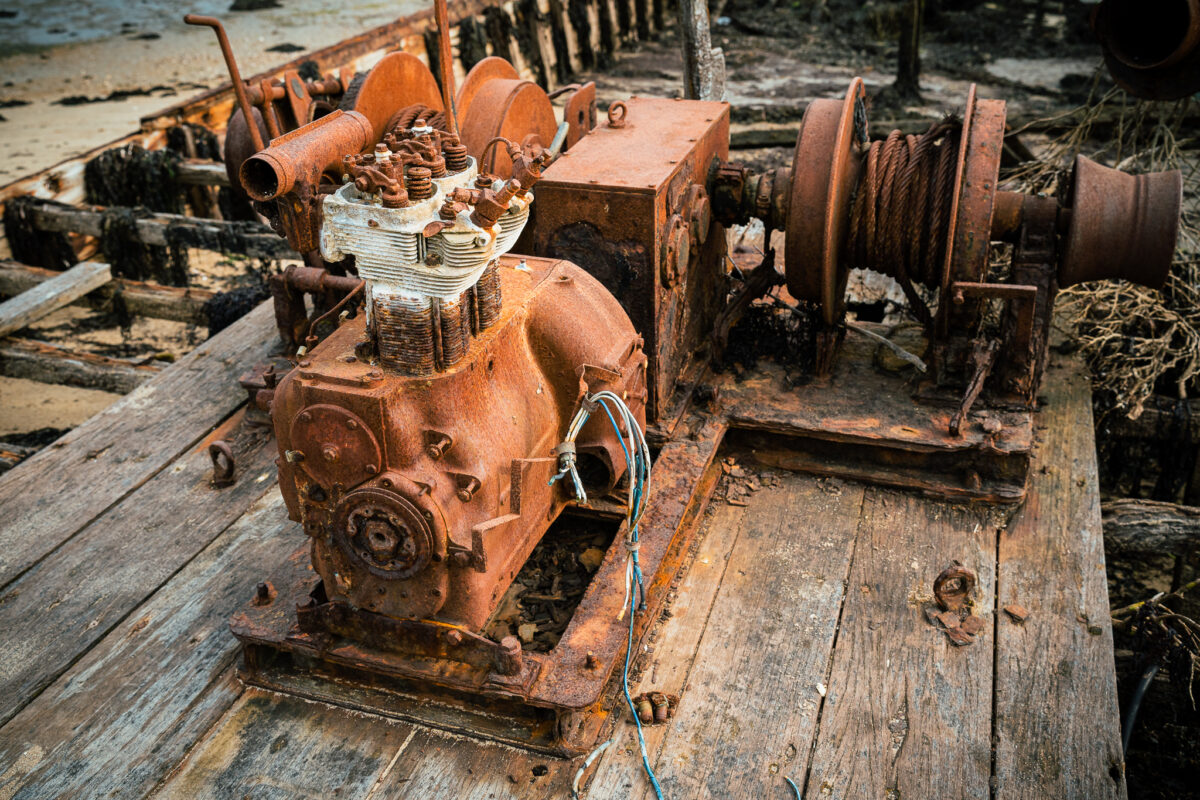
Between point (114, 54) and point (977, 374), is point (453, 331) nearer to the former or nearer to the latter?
point (977, 374)

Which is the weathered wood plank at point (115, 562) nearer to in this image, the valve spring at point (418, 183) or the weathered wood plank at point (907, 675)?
the valve spring at point (418, 183)

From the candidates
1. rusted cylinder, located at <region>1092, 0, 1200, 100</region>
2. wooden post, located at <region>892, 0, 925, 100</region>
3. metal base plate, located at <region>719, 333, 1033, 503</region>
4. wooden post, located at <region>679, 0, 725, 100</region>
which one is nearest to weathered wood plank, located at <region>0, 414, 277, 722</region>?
metal base plate, located at <region>719, 333, 1033, 503</region>

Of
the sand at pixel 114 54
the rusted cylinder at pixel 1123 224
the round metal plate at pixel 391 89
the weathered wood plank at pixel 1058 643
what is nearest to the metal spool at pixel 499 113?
the round metal plate at pixel 391 89

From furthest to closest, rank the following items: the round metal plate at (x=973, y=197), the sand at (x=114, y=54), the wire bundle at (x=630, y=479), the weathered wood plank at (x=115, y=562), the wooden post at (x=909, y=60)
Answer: the wooden post at (x=909, y=60) → the sand at (x=114, y=54) → the round metal plate at (x=973, y=197) → the weathered wood plank at (x=115, y=562) → the wire bundle at (x=630, y=479)

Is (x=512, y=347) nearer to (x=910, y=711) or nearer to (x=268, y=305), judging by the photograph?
(x=910, y=711)

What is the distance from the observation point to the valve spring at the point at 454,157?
2.84 meters

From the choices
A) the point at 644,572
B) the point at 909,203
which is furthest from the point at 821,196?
the point at 644,572

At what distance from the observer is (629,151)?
4180 millimetres

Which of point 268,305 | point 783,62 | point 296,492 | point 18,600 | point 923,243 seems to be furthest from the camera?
point 783,62

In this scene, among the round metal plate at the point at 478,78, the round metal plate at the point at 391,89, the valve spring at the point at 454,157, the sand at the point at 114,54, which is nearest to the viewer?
the valve spring at the point at 454,157

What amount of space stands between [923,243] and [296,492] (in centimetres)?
257

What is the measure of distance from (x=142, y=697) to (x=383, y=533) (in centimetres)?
109

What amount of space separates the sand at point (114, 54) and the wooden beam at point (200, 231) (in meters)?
1.12

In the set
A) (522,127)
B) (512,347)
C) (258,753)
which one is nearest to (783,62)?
(522,127)
